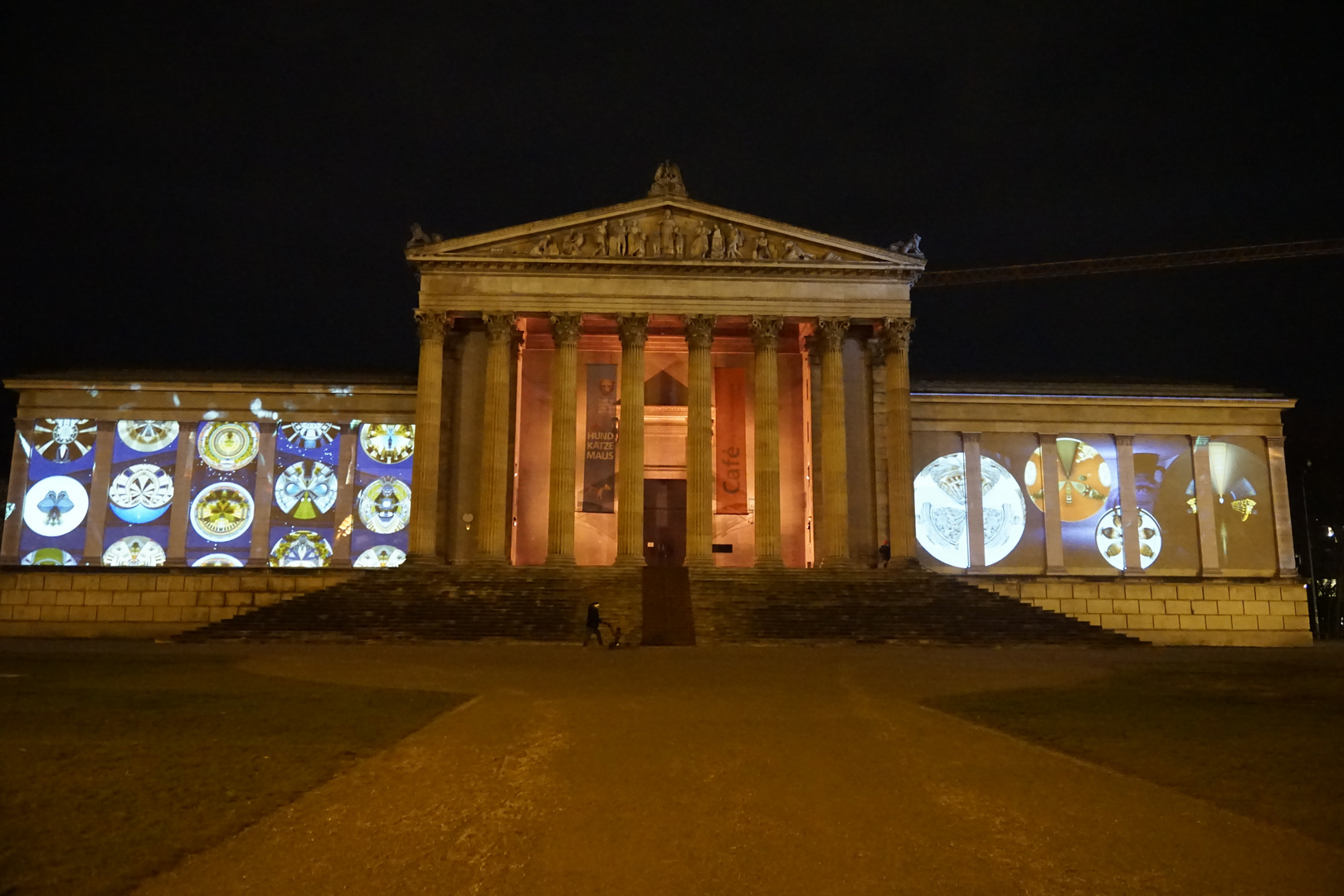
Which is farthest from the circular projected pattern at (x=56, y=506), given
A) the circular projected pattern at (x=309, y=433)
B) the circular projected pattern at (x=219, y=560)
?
the circular projected pattern at (x=309, y=433)

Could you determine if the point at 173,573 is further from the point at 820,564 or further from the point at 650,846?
the point at 650,846

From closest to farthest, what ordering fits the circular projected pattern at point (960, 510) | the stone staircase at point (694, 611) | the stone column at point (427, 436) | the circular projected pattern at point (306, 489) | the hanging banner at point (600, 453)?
the stone staircase at point (694, 611)
the stone column at point (427, 436)
the hanging banner at point (600, 453)
the circular projected pattern at point (306, 489)
the circular projected pattern at point (960, 510)

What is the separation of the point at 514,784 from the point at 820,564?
29.5 metres

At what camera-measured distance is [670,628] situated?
1173 inches

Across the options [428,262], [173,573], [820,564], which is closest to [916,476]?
[820,564]

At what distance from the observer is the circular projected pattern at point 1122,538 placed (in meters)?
45.6

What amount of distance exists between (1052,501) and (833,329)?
572 inches

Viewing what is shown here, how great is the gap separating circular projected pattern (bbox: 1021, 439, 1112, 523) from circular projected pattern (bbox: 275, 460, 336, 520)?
31.8 metres

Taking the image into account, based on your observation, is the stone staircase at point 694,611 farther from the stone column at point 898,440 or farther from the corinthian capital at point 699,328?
the corinthian capital at point 699,328

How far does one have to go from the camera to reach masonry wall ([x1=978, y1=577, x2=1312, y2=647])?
35.0 m

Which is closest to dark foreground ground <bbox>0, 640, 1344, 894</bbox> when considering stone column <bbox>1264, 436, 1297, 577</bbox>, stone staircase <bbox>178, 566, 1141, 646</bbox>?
stone staircase <bbox>178, 566, 1141, 646</bbox>

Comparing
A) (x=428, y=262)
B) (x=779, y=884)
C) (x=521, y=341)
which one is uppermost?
(x=428, y=262)

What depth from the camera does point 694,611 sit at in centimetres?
3175

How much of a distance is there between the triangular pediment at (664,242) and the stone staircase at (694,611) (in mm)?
12646
